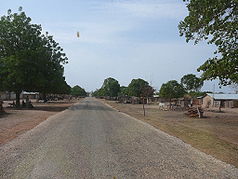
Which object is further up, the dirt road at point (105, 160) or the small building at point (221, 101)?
the small building at point (221, 101)

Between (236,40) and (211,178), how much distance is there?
776 cm

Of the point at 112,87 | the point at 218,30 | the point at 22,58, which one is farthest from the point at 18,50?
the point at 112,87

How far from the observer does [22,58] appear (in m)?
40.1

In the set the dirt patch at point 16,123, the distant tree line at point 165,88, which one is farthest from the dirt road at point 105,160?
the distant tree line at point 165,88

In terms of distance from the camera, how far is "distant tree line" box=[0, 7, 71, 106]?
3928 centimetres

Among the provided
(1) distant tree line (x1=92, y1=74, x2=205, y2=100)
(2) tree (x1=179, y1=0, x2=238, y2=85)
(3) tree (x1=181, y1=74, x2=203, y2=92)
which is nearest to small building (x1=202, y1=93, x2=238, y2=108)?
(1) distant tree line (x1=92, y1=74, x2=205, y2=100)

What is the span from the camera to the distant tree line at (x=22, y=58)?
129 ft

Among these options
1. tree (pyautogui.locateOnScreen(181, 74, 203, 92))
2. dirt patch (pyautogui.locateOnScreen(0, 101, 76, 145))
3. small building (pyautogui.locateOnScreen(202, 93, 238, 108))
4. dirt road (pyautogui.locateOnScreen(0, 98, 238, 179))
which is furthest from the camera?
tree (pyautogui.locateOnScreen(181, 74, 203, 92))

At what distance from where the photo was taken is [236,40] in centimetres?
1261

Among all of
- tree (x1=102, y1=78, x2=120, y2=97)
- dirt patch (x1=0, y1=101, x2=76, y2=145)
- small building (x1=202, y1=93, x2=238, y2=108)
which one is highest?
tree (x1=102, y1=78, x2=120, y2=97)

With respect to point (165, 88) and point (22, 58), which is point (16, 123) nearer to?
point (22, 58)

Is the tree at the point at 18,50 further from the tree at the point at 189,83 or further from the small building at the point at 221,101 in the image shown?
the tree at the point at 189,83

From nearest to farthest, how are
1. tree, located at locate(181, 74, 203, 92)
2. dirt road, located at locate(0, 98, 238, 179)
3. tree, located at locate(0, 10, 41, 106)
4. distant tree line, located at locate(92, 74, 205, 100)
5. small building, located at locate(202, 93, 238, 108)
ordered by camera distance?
dirt road, located at locate(0, 98, 238, 179) → tree, located at locate(0, 10, 41, 106) → distant tree line, located at locate(92, 74, 205, 100) → small building, located at locate(202, 93, 238, 108) → tree, located at locate(181, 74, 203, 92)

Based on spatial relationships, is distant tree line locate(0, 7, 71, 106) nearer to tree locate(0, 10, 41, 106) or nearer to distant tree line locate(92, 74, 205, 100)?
tree locate(0, 10, 41, 106)
